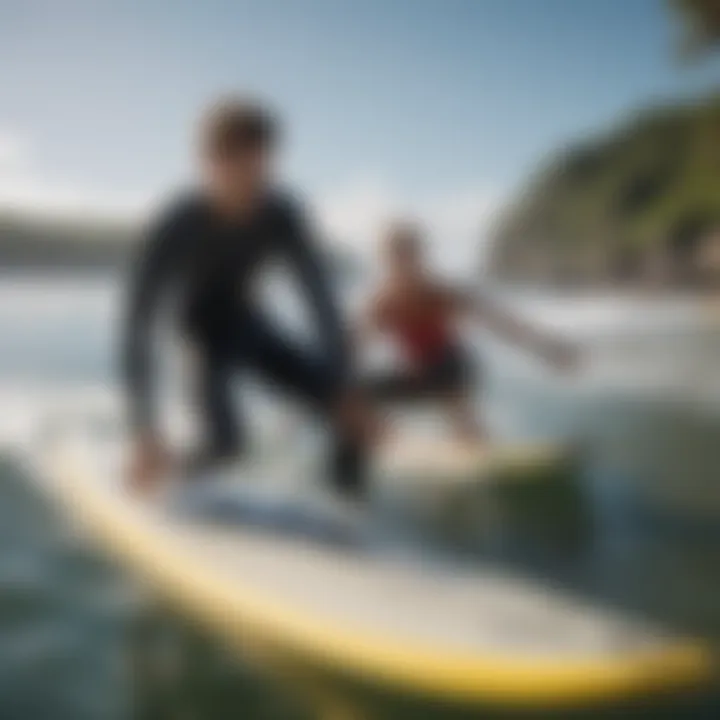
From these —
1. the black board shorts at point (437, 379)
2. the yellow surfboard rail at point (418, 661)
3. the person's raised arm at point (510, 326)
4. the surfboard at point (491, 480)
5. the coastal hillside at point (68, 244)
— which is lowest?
the yellow surfboard rail at point (418, 661)

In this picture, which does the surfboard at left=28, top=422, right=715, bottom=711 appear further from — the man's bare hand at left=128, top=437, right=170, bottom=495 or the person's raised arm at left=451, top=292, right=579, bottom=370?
the person's raised arm at left=451, top=292, right=579, bottom=370

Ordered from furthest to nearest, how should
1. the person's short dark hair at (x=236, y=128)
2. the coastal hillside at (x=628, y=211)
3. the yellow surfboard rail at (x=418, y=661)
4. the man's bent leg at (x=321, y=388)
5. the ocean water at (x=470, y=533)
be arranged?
the coastal hillside at (x=628, y=211), the man's bent leg at (x=321, y=388), the person's short dark hair at (x=236, y=128), the ocean water at (x=470, y=533), the yellow surfboard rail at (x=418, y=661)

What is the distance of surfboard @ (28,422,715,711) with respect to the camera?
1340 millimetres

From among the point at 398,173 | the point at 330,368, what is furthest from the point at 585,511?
the point at 398,173

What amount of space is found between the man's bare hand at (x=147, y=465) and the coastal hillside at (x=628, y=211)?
1.96ft

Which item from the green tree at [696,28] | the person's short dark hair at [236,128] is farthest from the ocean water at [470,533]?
the green tree at [696,28]

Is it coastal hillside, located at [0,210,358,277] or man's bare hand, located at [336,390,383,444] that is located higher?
coastal hillside, located at [0,210,358,277]

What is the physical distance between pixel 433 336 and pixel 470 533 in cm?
31

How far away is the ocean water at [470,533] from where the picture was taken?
1.45 metres

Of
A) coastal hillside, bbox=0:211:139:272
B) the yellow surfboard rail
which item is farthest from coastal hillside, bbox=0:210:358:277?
the yellow surfboard rail

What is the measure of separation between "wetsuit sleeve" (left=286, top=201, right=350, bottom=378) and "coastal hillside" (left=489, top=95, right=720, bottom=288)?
0.28 metres

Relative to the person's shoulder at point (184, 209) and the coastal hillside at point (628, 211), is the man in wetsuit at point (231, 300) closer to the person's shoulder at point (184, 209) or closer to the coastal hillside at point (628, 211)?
the person's shoulder at point (184, 209)

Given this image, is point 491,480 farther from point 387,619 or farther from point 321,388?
point 387,619

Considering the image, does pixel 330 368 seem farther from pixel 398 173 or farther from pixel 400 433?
pixel 398 173
